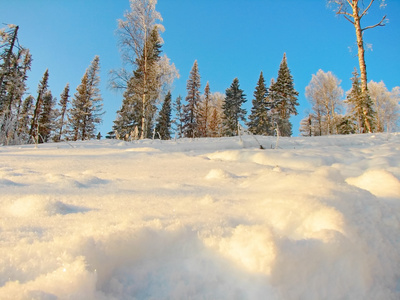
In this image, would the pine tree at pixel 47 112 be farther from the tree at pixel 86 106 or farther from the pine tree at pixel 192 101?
the pine tree at pixel 192 101

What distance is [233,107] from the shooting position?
2648cm

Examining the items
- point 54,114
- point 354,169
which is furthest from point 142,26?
point 54,114

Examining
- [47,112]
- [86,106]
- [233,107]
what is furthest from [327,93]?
[47,112]

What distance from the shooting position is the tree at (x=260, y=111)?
2541 centimetres

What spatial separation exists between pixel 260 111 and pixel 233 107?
121 inches

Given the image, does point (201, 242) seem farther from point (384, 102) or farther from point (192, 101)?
point (384, 102)

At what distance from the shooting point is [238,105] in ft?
87.6

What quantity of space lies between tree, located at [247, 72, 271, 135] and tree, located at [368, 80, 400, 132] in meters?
14.5

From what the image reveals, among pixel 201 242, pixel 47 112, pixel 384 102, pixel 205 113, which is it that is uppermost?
pixel 384 102

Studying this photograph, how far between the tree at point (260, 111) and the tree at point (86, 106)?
692 inches

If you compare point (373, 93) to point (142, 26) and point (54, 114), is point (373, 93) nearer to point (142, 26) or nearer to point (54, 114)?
point (142, 26)

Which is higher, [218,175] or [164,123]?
[164,123]

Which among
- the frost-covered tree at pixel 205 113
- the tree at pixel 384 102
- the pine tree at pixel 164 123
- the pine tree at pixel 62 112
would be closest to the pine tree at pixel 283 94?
the frost-covered tree at pixel 205 113

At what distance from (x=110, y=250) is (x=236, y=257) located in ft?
A: 1.23
